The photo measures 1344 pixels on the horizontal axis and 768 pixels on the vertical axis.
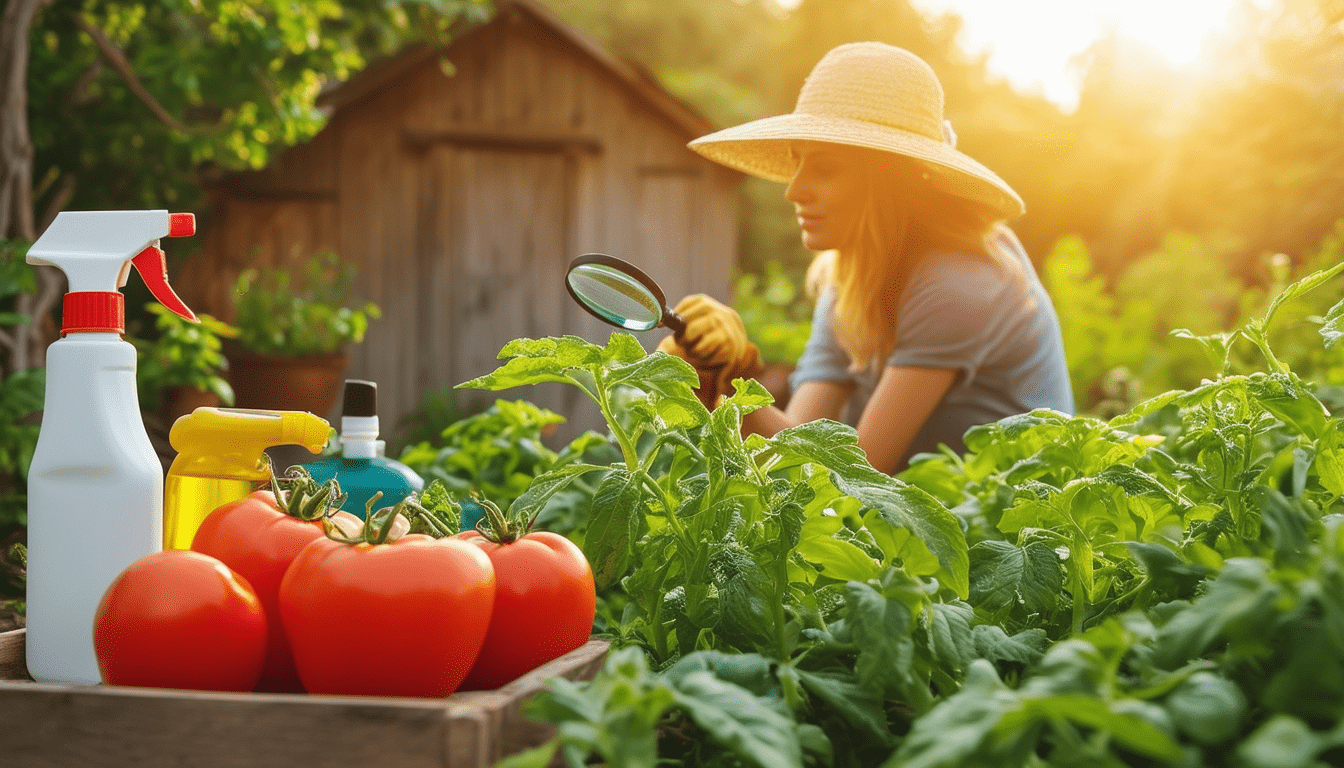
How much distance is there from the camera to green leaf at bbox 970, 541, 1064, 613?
0.83 m

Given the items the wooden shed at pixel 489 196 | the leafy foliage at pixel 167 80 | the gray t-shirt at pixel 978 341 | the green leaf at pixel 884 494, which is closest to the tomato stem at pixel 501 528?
the green leaf at pixel 884 494

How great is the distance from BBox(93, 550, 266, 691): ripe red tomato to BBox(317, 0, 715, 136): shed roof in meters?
7.04

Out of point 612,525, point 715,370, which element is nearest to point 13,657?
point 612,525

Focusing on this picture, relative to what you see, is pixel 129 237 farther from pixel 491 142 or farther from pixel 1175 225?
pixel 1175 225

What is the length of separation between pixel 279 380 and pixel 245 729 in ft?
17.9

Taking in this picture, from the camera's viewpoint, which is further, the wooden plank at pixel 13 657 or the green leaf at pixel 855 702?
the wooden plank at pixel 13 657

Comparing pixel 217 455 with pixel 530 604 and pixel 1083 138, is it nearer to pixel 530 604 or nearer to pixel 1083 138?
pixel 530 604

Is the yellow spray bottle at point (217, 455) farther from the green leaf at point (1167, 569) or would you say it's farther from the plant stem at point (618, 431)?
the green leaf at point (1167, 569)

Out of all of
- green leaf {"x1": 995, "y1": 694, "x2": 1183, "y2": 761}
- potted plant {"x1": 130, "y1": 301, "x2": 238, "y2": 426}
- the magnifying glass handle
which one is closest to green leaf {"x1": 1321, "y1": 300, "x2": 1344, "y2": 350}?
green leaf {"x1": 995, "y1": 694, "x2": 1183, "y2": 761}

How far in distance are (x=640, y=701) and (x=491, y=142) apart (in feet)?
24.9

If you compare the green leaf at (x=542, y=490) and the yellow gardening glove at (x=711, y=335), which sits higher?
the yellow gardening glove at (x=711, y=335)

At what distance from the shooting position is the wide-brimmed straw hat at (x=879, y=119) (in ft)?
6.22

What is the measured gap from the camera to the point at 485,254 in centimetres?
788

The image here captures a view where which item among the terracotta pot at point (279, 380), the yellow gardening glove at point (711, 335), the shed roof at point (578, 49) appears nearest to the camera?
the yellow gardening glove at point (711, 335)
